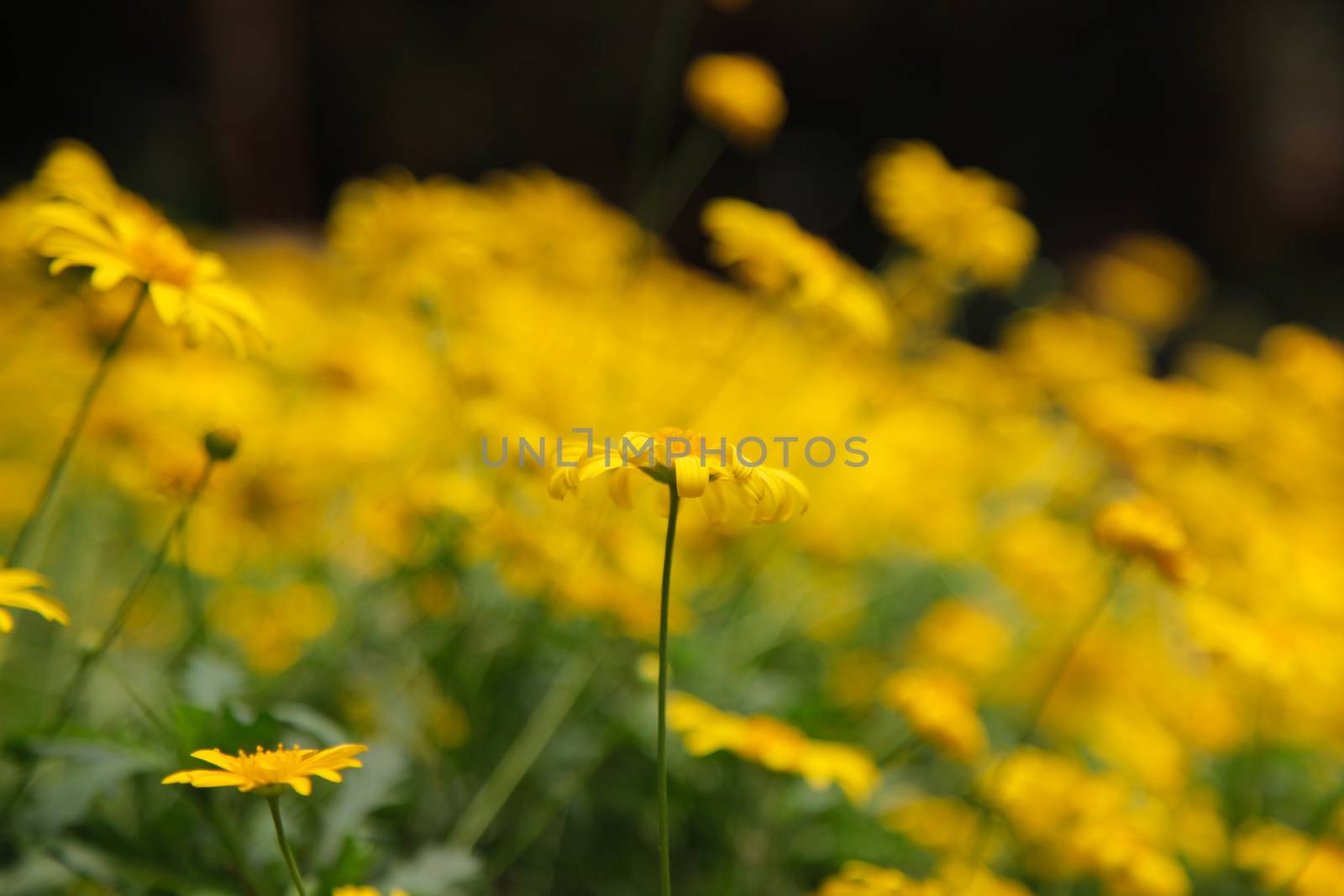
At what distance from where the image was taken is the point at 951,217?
2088 millimetres

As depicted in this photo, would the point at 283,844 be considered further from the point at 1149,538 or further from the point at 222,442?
the point at 1149,538

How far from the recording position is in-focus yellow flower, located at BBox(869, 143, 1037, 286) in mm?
2090

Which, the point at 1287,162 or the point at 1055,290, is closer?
the point at 1055,290

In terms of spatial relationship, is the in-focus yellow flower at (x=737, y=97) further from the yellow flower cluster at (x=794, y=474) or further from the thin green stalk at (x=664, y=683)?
the thin green stalk at (x=664, y=683)

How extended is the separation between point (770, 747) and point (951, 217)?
1.19 metres

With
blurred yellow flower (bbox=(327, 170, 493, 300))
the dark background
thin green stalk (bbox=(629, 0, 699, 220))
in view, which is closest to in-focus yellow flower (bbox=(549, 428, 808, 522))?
blurred yellow flower (bbox=(327, 170, 493, 300))

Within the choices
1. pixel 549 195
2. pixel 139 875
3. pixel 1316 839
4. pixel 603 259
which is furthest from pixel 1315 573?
pixel 139 875

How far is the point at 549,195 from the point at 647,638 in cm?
124

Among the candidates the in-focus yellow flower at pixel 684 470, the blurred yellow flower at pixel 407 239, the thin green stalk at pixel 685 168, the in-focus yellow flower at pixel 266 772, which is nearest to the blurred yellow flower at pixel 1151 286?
the thin green stalk at pixel 685 168

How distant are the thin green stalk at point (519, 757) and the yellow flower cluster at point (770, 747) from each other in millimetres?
180

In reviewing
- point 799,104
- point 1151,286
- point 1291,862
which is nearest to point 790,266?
point 1291,862

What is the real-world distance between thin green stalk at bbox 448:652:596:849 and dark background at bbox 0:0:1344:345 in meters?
4.63

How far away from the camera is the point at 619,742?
5.02ft

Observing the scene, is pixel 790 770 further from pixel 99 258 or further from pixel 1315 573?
pixel 1315 573
